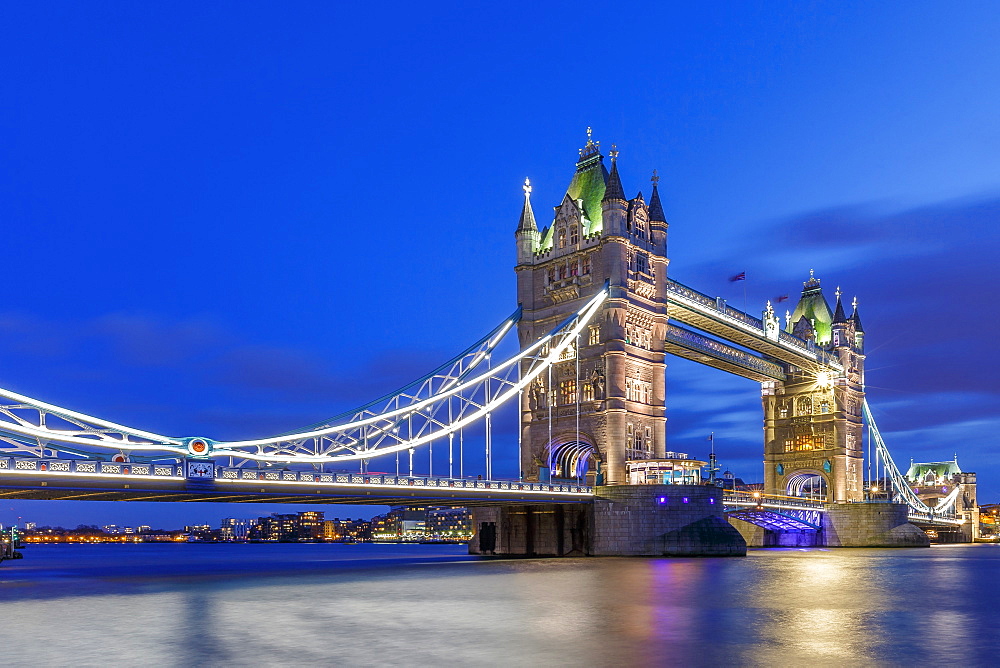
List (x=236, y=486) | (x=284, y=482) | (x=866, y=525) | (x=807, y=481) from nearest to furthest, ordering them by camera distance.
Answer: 1. (x=236, y=486)
2. (x=284, y=482)
3. (x=866, y=525)
4. (x=807, y=481)

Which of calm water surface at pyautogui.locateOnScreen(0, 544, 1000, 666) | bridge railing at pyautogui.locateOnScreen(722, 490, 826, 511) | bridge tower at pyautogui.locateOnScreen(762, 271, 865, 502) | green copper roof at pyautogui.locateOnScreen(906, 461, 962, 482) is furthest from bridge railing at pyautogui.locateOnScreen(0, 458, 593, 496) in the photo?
green copper roof at pyautogui.locateOnScreen(906, 461, 962, 482)

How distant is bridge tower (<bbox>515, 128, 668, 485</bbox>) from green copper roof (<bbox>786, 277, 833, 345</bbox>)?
1587 inches

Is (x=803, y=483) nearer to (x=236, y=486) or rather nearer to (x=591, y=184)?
(x=591, y=184)

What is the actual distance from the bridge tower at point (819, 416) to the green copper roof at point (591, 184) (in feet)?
125

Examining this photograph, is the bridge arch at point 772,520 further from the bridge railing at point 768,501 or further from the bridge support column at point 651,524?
the bridge support column at point 651,524

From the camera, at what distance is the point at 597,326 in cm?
7100

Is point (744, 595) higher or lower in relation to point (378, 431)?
lower

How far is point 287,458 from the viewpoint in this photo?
4928 cm

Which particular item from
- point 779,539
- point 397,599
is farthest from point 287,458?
point 779,539

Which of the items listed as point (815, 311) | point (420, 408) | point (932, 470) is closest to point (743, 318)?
point (815, 311)

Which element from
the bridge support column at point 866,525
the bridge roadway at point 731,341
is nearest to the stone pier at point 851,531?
the bridge support column at point 866,525

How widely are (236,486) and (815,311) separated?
263 ft

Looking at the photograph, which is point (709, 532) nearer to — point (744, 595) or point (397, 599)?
point (744, 595)

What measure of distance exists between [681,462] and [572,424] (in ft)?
29.3
